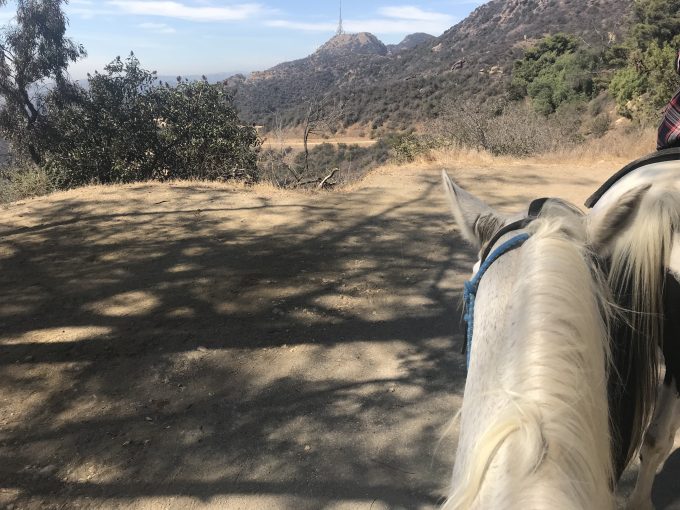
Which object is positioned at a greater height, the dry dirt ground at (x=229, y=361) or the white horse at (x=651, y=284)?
the white horse at (x=651, y=284)

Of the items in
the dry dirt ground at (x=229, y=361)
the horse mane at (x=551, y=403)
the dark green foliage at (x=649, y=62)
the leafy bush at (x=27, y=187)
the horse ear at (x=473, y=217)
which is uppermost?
the dark green foliage at (x=649, y=62)

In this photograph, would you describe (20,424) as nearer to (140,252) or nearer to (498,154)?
(140,252)

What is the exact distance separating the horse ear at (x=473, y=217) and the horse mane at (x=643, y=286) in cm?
30

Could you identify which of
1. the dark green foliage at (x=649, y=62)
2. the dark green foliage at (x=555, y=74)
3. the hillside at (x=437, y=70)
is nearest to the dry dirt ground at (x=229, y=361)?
the dark green foliage at (x=649, y=62)

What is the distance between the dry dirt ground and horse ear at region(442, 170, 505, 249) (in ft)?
5.55

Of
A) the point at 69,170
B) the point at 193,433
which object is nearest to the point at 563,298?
the point at 193,433

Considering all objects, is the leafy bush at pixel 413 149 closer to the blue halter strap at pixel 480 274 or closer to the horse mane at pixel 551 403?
the blue halter strap at pixel 480 274

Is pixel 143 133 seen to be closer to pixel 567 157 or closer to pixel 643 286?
pixel 567 157

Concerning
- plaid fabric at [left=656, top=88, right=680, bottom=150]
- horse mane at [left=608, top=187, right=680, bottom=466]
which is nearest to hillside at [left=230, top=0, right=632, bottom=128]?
plaid fabric at [left=656, top=88, right=680, bottom=150]

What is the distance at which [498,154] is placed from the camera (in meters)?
11.8

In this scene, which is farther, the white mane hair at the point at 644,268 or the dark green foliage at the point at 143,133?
the dark green foliage at the point at 143,133

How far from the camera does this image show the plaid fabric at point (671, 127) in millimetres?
2086

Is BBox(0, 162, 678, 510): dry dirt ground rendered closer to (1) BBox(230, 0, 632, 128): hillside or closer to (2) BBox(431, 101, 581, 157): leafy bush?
(2) BBox(431, 101, 581, 157): leafy bush

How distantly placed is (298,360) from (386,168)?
776cm
